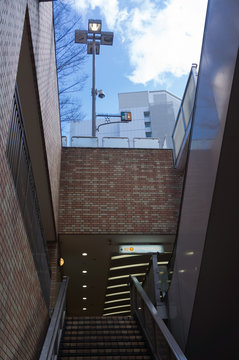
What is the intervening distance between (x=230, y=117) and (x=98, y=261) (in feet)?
34.5

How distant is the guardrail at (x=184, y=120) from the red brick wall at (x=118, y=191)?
0.54m

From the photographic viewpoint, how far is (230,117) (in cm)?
396

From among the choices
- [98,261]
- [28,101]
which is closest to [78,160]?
[98,261]

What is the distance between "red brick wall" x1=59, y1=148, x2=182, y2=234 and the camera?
1157 cm

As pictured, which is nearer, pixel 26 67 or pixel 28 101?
pixel 26 67

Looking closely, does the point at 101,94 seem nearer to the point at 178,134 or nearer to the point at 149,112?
the point at 178,134

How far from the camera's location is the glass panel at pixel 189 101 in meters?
10.2

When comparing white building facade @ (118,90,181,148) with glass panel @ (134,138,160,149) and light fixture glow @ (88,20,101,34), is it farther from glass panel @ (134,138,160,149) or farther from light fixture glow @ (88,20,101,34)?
glass panel @ (134,138,160,149)

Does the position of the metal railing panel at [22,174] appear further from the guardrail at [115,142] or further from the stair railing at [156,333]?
the guardrail at [115,142]

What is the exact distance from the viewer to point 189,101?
10.6m

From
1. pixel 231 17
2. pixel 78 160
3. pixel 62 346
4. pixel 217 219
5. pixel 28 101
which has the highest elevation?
pixel 231 17

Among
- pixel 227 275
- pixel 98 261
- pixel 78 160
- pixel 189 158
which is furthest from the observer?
pixel 98 261

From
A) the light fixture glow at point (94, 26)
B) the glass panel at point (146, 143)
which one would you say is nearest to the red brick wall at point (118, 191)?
the glass panel at point (146, 143)

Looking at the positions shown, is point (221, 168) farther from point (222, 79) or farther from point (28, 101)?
point (28, 101)
